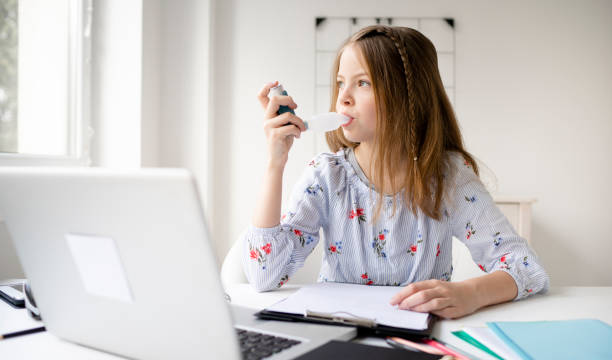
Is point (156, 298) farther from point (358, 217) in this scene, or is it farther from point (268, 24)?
point (268, 24)

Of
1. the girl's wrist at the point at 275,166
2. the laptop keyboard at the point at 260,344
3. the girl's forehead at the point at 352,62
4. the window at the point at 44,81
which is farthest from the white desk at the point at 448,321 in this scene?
the window at the point at 44,81

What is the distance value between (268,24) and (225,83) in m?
0.41

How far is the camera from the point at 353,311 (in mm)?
661

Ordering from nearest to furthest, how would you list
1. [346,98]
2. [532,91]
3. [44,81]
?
1. [346,98]
2. [44,81]
3. [532,91]

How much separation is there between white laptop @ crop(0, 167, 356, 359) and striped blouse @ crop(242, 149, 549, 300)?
0.45 meters

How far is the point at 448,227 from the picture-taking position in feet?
3.53

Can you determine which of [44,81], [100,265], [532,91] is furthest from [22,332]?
[532,91]

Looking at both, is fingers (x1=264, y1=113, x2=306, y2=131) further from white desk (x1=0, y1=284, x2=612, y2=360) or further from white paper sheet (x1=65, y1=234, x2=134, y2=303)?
white paper sheet (x1=65, y1=234, x2=134, y2=303)

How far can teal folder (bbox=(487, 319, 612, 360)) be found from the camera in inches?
20.7

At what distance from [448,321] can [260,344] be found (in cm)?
31

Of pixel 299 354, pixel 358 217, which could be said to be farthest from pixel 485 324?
pixel 358 217

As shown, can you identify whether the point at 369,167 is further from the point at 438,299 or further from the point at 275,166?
the point at 438,299

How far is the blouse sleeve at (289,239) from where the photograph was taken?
909 mm

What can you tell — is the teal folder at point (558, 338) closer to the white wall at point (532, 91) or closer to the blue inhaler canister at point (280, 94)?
the blue inhaler canister at point (280, 94)
